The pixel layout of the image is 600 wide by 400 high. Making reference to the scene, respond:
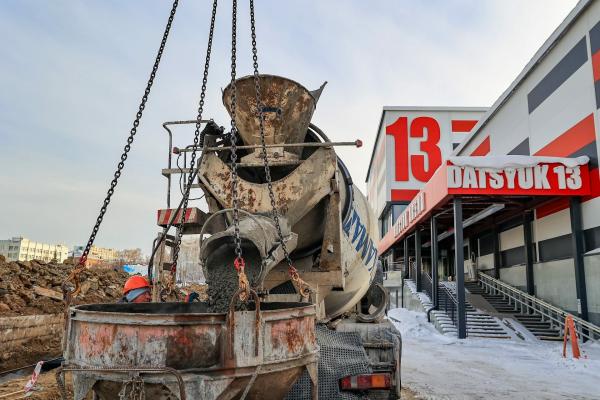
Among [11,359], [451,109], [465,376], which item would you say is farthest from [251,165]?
[451,109]

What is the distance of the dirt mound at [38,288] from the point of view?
1165 centimetres

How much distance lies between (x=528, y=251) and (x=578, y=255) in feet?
12.2

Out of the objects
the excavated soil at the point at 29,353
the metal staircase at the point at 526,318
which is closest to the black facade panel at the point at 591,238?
the metal staircase at the point at 526,318

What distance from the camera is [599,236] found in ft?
43.8

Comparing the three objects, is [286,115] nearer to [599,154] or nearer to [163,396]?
[163,396]

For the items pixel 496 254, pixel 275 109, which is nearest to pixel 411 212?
pixel 496 254

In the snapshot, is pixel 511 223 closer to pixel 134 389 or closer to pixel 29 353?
pixel 29 353

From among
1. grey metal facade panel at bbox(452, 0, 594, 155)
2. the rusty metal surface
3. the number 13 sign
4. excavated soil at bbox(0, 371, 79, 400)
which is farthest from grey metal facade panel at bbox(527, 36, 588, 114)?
the number 13 sign

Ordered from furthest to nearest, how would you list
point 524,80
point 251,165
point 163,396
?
→ point 524,80 → point 251,165 → point 163,396

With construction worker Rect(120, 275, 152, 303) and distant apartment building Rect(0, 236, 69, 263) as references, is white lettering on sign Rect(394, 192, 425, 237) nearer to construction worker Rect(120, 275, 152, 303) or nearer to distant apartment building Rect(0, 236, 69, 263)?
construction worker Rect(120, 275, 152, 303)

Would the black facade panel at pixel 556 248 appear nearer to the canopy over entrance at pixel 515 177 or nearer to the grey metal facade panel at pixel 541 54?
the canopy over entrance at pixel 515 177

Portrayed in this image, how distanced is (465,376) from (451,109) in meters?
32.8

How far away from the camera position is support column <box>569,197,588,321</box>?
13.9 metres

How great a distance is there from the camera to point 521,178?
14.0m
